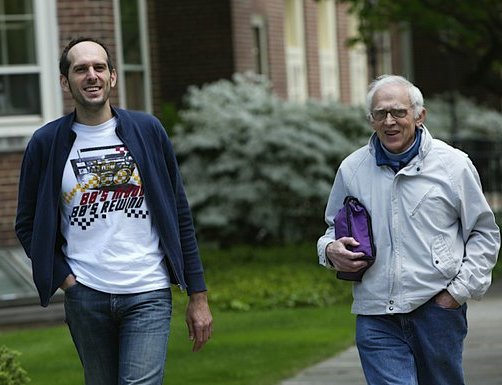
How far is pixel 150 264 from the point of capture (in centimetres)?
575

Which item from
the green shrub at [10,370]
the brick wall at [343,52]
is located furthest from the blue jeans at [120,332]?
the brick wall at [343,52]

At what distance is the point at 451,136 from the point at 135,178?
69.3 ft

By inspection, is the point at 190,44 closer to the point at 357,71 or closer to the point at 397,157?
the point at 357,71

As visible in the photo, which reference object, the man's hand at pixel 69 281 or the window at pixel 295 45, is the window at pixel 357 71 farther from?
the man's hand at pixel 69 281

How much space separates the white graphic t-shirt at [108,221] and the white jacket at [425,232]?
2.76 feet

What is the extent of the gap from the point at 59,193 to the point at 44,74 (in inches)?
402

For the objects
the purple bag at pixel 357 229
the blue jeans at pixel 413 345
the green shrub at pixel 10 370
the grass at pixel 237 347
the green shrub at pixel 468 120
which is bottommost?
the grass at pixel 237 347

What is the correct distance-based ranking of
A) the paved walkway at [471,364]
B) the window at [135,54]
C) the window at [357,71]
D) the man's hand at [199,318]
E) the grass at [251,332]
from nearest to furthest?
the man's hand at [199,318]
the paved walkway at [471,364]
the grass at [251,332]
the window at [135,54]
the window at [357,71]

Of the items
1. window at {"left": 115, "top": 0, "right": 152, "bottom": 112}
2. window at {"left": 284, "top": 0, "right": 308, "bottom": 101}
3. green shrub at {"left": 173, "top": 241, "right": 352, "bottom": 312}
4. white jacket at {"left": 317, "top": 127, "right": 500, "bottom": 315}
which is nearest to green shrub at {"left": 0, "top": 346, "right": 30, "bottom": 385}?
white jacket at {"left": 317, "top": 127, "right": 500, "bottom": 315}

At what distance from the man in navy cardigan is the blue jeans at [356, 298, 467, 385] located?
0.69 meters

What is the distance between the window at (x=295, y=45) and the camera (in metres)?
26.0

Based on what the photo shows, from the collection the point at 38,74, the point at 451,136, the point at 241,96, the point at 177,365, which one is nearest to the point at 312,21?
the point at 451,136

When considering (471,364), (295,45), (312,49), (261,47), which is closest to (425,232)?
(471,364)

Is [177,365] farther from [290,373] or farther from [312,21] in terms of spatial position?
[312,21]
